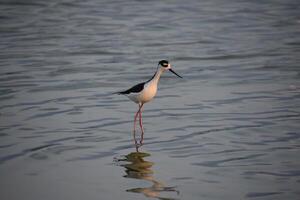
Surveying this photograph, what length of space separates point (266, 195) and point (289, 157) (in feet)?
5.32

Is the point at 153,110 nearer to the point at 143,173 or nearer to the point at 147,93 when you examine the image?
the point at 147,93

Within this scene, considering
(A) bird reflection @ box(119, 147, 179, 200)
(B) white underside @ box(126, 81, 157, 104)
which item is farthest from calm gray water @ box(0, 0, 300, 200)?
(B) white underside @ box(126, 81, 157, 104)

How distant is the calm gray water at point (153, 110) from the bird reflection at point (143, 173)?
2 centimetres

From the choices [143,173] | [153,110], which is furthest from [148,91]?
[143,173]

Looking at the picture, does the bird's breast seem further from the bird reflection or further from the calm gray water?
the bird reflection

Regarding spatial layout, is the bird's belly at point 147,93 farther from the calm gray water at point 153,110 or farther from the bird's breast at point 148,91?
the calm gray water at point 153,110

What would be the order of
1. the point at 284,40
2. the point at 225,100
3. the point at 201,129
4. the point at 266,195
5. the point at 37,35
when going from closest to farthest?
the point at 266,195
the point at 201,129
the point at 225,100
the point at 284,40
the point at 37,35

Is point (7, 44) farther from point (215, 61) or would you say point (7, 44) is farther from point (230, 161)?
point (230, 161)

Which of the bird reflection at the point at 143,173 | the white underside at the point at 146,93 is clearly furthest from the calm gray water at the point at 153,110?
the white underside at the point at 146,93

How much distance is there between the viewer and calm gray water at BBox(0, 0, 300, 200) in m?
8.65

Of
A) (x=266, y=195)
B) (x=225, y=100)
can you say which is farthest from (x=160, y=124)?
(x=266, y=195)

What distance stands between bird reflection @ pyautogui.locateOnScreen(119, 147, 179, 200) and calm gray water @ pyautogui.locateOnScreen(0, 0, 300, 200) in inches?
0.6

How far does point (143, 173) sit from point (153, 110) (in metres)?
3.89

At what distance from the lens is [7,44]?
21094 mm
